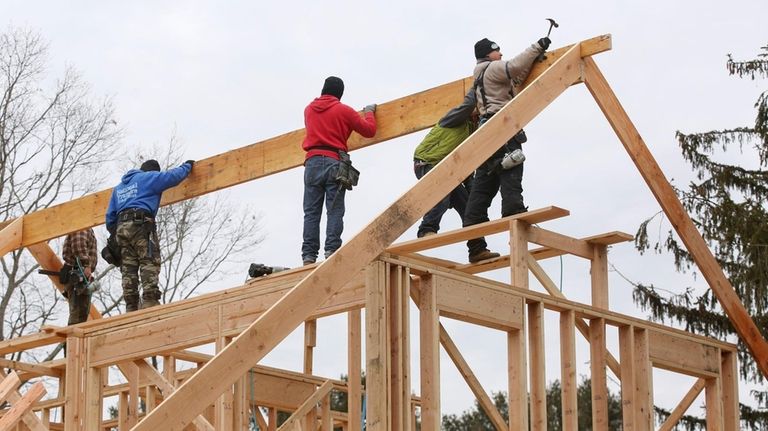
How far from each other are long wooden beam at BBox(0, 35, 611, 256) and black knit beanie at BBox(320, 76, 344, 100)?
0.48 m

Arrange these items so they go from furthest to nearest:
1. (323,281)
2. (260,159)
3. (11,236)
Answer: (11,236)
(260,159)
(323,281)

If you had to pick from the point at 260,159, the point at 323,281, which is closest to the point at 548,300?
the point at 323,281

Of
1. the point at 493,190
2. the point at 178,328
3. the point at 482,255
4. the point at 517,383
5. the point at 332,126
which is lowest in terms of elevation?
the point at 517,383

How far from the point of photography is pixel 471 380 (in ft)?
39.7

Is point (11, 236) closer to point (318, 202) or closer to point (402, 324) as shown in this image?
point (318, 202)

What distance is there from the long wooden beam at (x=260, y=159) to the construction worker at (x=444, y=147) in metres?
0.16

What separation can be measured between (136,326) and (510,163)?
146 inches

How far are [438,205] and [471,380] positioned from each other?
2.33 meters

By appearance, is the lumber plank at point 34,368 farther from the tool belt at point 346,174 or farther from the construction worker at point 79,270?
the tool belt at point 346,174

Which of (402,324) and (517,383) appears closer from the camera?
(402,324)

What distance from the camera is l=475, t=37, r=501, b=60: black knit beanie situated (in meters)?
13.5

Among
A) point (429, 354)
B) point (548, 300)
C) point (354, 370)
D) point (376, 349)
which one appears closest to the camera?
point (376, 349)

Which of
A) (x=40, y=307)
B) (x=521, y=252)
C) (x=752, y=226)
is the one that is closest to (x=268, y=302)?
(x=521, y=252)

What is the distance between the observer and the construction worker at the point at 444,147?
13.4 m
